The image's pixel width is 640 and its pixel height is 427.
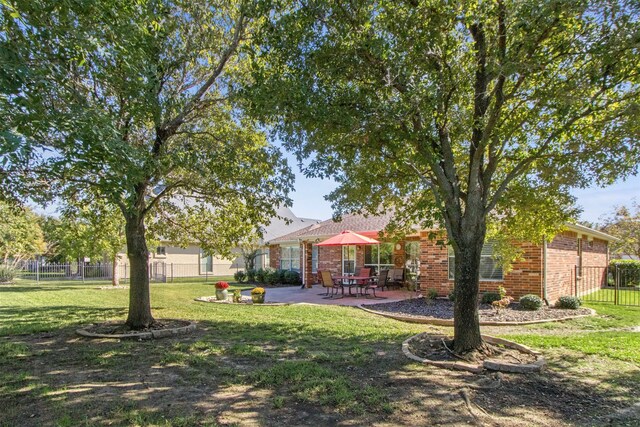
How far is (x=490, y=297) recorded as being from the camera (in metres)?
12.6

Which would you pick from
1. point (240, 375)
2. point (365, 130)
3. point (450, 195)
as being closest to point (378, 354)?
point (240, 375)

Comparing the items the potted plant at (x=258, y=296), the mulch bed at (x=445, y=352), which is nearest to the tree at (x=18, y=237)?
the potted plant at (x=258, y=296)

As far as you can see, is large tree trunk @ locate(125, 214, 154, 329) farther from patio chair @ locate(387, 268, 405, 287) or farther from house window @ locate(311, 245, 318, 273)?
house window @ locate(311, 245, 318, 273)

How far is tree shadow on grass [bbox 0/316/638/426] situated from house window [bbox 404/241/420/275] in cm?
1121

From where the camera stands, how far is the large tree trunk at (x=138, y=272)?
8602 millimetres

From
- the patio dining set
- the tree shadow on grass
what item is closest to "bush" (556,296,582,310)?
the patio dining set

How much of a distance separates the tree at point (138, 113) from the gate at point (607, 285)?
1412cm

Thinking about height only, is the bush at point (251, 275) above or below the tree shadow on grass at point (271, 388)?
below

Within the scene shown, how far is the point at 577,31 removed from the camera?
5.23 m

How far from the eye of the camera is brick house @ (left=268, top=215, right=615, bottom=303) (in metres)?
12.9

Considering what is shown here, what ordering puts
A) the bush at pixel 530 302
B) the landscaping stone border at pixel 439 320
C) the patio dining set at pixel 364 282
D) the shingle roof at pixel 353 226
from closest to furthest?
the landscaping stone border at pixel 439 320, the bush at pixel 530 302, the patio dining set at pixel 364 282, the shingle roof at pixel 353 226

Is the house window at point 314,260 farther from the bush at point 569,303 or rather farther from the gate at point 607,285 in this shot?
the bush at point 569,303

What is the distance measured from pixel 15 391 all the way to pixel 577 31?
839 centimetres

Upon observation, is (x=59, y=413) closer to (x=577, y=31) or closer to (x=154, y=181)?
(x=154, y=181)
